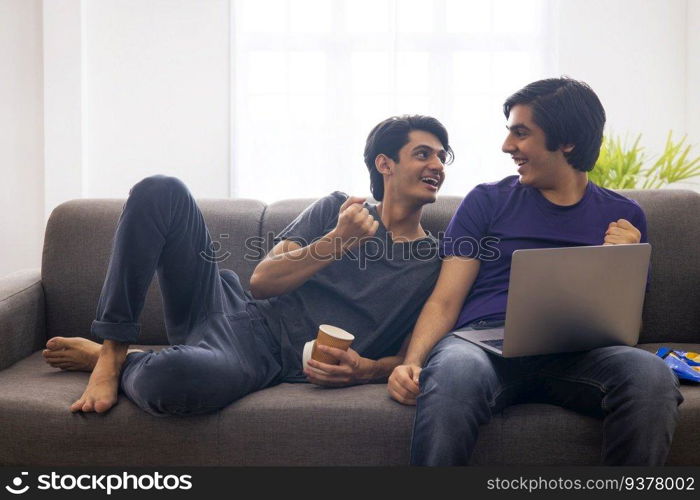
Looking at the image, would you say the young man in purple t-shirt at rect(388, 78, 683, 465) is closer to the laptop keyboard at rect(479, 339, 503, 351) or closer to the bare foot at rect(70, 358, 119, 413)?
the laptop keyboard at rect(479, 339, 503, 351)

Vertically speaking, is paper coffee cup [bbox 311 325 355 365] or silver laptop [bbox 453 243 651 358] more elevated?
silver laptop [bbox 453 243 651 358]

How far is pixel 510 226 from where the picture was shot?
1895mm

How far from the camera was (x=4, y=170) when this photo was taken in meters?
4.08

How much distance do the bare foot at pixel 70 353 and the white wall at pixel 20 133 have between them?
2.51 meters

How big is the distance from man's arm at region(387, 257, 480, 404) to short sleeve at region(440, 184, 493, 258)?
27mm

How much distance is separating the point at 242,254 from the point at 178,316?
0.43 m

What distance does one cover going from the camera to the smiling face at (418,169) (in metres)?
1.99

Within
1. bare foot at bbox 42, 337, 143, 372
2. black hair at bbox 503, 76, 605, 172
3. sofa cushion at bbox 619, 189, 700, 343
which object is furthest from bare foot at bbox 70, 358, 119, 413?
sofa cushion at bbox 619, 189, 700, 343

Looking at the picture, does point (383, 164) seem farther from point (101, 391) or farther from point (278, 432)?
Result: point (101, 391)

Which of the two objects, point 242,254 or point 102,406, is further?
point 242,254

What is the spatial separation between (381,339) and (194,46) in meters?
2.85

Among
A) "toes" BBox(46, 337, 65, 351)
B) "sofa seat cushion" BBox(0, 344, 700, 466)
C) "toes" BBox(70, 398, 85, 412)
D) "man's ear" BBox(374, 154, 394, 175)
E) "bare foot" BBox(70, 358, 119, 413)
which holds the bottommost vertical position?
"sofa seat cushion" BBox(0, 344, 700, 466)

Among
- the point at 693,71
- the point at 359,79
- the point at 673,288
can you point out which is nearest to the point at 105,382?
the point at 673,288

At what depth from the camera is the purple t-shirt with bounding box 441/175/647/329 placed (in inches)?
73.0
